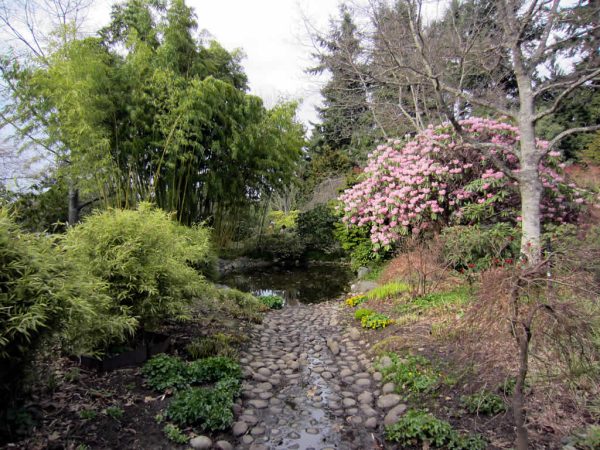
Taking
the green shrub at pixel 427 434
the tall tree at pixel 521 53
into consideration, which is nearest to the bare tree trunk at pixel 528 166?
the tall tree at pixel 521 53

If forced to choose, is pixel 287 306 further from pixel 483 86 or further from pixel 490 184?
pixel 483 86

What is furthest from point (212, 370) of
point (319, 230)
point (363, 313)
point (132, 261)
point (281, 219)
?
point (281, 219)

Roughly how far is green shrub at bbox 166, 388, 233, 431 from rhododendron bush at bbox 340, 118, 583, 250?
3.86m

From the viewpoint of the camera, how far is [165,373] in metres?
2.68

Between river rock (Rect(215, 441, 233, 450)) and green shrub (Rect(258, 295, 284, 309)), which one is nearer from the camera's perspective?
river rock (Rect(215, 441, 233, 450))

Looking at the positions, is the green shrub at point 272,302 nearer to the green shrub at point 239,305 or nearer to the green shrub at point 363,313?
the green shrub at point 239,305

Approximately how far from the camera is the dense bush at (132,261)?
107 inches

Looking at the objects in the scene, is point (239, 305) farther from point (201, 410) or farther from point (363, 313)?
point (201, 410)

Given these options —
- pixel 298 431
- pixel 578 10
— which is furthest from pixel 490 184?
pixel 298 431

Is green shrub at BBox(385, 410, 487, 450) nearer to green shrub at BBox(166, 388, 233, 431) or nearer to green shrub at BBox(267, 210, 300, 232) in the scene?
green shrub at BBox(166, 388, 233, 431)

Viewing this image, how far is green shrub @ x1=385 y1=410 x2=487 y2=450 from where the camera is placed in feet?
6.54

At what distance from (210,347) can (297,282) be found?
521 cm

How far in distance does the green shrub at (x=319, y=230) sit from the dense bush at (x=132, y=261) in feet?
27.4

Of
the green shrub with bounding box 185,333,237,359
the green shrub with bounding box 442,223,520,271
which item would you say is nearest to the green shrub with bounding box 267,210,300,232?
the green shrub with bounding box 442,223,520,271
